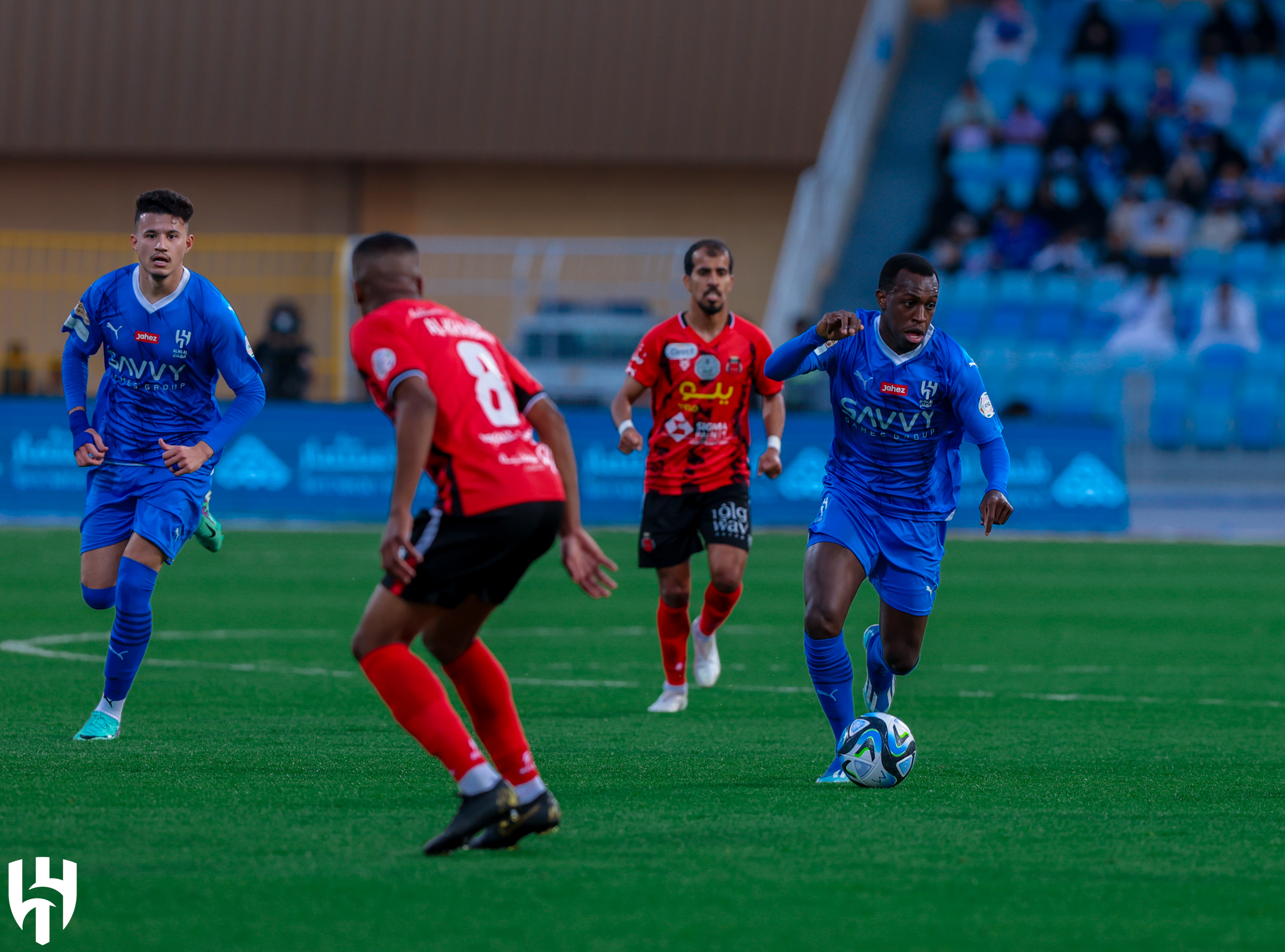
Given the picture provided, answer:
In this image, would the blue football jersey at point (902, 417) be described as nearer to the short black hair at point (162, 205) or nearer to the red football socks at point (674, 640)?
the red football socks at point (674, 640)

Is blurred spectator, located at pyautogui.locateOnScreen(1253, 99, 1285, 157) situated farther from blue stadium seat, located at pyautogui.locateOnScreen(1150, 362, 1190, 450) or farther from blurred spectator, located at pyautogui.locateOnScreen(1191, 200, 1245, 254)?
blue stadium seat, located at pyautogui.locateOnScreen(1150, 362, 1190, 450)

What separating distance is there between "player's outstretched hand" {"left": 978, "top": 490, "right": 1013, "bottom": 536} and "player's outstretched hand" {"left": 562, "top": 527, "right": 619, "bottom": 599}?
80.1 inches

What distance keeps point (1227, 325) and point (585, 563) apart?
2246 centimetres

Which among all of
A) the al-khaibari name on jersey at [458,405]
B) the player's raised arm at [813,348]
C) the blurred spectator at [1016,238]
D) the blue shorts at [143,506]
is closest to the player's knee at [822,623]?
the player's raised arm at [813,348]

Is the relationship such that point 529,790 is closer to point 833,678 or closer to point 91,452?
point 833,678

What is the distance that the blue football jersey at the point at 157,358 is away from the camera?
26.9ft

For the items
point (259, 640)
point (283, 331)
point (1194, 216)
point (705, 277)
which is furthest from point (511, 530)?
point (1194, 216)

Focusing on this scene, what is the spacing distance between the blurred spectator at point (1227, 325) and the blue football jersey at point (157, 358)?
65.7ft

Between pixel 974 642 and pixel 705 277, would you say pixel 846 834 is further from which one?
pixel 974 642

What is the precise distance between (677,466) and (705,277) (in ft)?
3.41

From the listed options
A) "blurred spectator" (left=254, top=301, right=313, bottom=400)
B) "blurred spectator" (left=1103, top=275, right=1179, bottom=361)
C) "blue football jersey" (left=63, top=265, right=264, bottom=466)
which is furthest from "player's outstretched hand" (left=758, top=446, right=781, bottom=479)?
"blurred spectator" (left=1103, top=275, right=1179, bottom=361)

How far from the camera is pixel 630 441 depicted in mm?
9844

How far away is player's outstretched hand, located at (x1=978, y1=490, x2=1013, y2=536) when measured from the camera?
7062mm

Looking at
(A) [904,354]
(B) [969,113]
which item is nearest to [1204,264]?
(B) [969,113]
